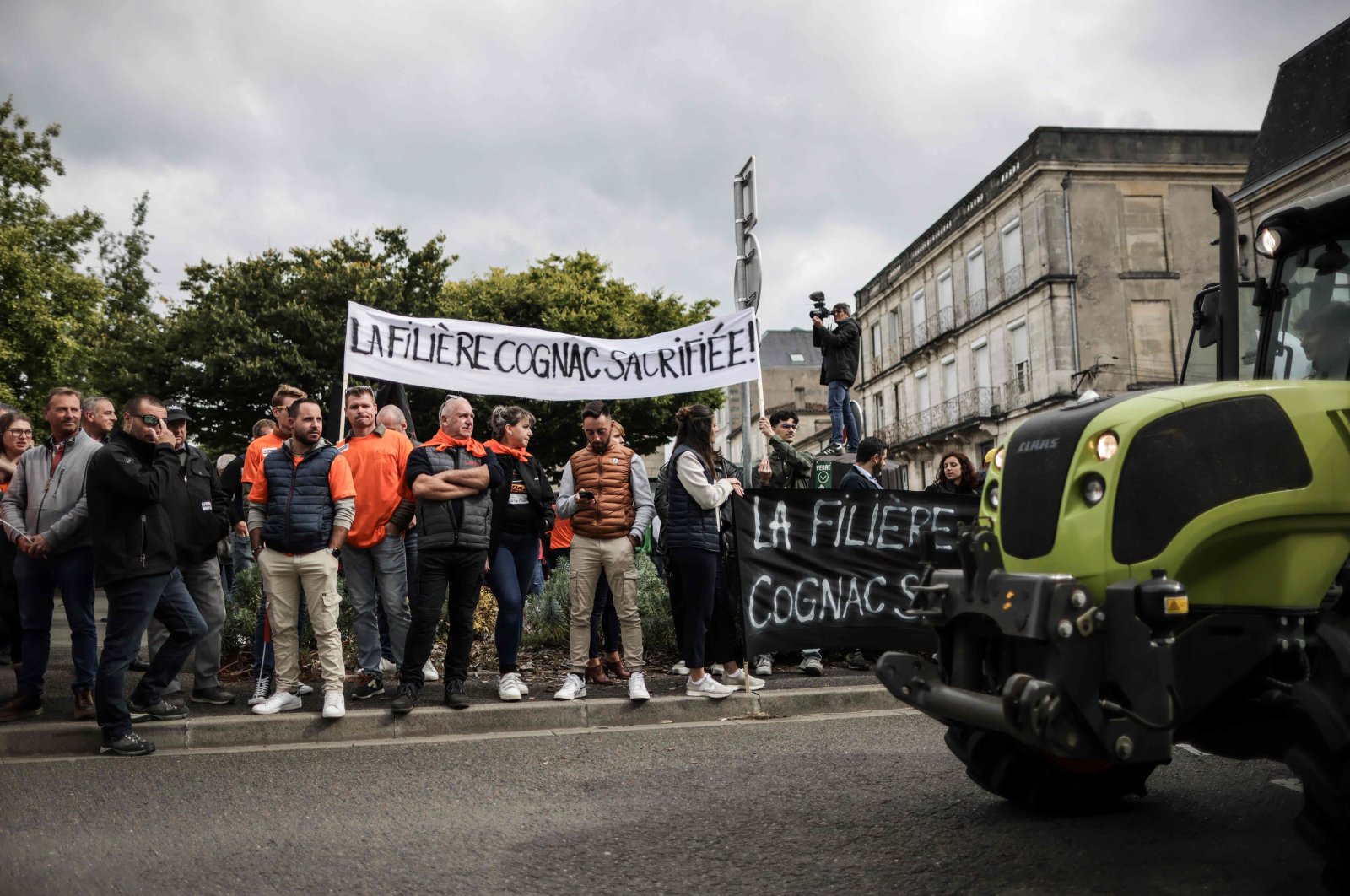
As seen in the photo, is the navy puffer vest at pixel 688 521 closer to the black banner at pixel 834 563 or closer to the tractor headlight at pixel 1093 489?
the black banner at pixel 834 563

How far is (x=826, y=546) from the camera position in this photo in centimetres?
848

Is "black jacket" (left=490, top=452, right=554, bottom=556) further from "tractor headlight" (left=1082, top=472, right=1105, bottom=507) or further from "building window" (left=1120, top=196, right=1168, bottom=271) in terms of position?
"building window" (left=1120, top=196, right=1168, bottom=271)

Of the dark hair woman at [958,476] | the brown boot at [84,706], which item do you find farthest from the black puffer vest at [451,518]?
the dark hair woman at [958,476]

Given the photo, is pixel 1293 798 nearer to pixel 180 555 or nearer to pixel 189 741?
pixel 189 741

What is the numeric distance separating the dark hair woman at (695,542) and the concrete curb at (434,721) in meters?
0.26

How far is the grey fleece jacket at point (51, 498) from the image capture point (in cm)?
684

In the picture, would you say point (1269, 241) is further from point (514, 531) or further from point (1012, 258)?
point (1012, 258)

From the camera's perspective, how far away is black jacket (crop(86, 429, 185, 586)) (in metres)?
6.26

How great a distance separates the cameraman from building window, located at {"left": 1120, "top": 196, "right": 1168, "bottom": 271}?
29.4 metres

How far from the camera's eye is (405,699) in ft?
23.2

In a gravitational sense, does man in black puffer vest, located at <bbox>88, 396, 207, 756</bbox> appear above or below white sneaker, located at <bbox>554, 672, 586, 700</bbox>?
above

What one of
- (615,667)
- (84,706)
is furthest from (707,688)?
(84,706)

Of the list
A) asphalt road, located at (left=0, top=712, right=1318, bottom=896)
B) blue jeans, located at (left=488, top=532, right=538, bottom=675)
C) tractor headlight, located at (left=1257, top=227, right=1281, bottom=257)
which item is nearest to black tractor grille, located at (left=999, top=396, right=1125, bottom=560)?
asphalt road, located at (left=0, top=712, right=1318, bottom=896)

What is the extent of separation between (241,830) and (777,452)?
5.88 meters
